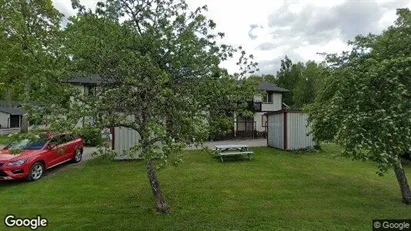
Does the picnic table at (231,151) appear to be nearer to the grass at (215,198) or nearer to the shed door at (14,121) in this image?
the grass at (215,198)

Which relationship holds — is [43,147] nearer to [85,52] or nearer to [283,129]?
[85,52]

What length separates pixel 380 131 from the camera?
236 inches

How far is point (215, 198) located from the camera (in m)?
7.46

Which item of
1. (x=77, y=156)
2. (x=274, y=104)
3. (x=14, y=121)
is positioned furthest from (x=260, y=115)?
(x=14, y=121)

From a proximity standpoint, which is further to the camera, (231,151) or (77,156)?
(231,151)

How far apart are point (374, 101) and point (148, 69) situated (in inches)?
217

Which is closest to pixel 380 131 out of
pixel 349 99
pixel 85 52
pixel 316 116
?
pixel 349 99

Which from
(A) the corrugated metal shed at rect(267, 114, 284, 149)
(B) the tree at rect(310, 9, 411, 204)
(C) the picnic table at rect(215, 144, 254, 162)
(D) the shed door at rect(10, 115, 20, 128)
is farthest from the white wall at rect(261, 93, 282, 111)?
(D) the shed door at rect(10, 115, 20, 128)

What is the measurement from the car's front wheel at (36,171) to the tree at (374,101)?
9.36 meters

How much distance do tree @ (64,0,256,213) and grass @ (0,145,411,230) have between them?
3.46 feet

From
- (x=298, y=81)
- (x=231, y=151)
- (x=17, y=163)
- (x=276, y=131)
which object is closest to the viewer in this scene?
(x=17, y=163)

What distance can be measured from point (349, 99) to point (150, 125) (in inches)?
203

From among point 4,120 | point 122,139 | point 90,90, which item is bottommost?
point 122,139

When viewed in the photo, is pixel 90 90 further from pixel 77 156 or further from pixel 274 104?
pixel 274 104
